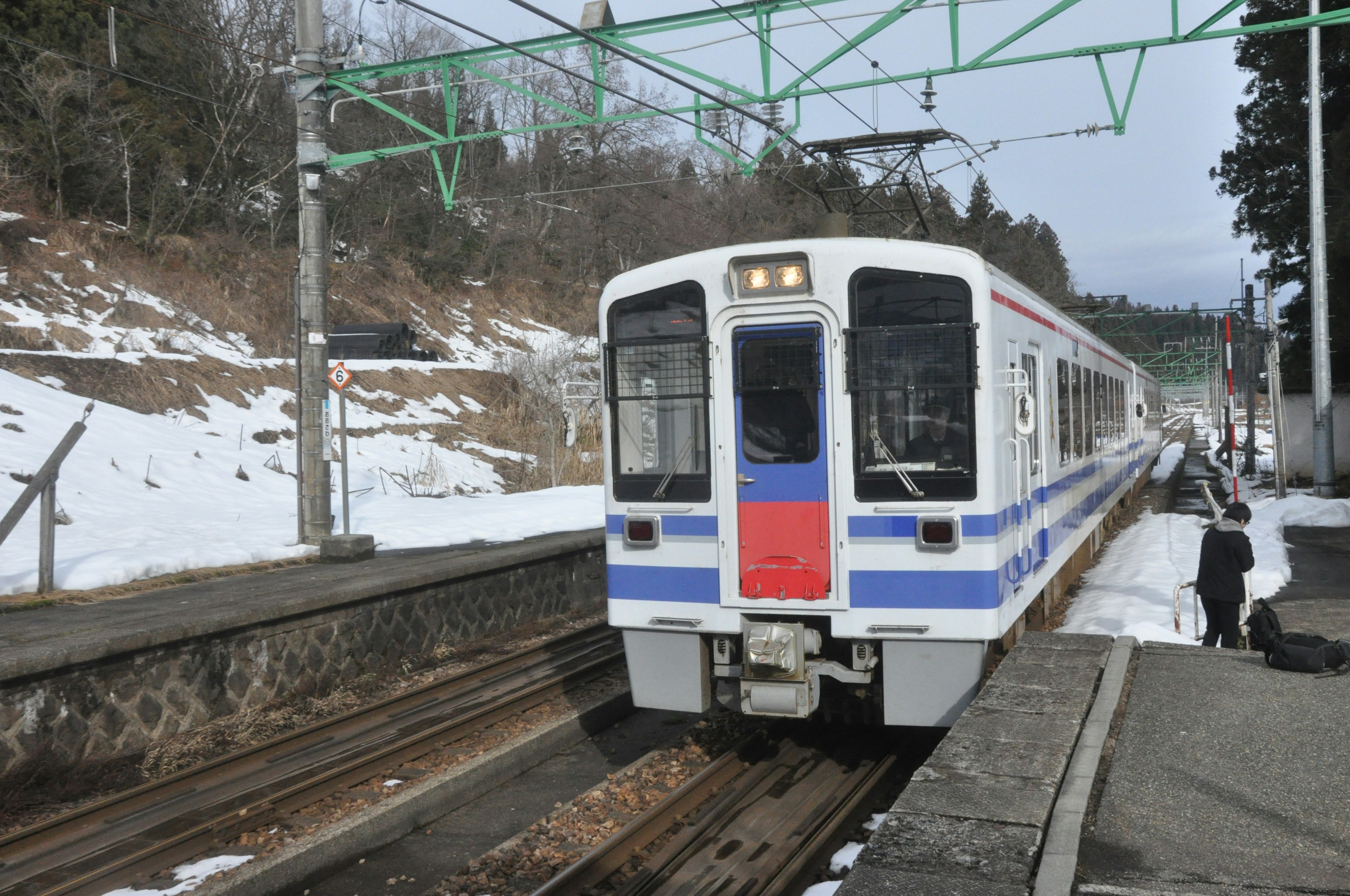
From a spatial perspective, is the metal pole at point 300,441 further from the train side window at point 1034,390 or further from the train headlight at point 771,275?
the train side window at point 1034,390

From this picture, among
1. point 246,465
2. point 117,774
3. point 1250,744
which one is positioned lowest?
point 117,774

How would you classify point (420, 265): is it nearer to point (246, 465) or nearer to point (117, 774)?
point (246, 465)

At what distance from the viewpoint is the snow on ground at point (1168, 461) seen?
35.5 metres

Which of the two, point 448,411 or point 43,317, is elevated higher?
point 43,317

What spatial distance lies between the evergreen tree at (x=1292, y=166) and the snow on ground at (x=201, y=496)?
18.4m

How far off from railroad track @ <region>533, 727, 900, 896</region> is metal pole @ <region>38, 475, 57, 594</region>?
242 inches

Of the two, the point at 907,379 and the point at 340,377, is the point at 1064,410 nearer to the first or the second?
the point at 907,379

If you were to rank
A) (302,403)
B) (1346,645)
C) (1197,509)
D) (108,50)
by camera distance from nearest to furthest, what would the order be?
(1346,645) → (302,403) → (1197,509) → (108,50)

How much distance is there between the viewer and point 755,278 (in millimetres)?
6387

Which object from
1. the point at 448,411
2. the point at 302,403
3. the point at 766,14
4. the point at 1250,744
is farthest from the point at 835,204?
the point at 448,411

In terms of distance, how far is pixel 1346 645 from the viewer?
6613 millimetres

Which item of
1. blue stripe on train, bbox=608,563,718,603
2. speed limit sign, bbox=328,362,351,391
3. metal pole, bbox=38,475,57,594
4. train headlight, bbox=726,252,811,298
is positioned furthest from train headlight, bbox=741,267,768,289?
speed limit sign, bbox=328,362,351,391

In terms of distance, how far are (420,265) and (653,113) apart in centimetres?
2819

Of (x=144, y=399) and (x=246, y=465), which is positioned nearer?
(x=246, y=465)
